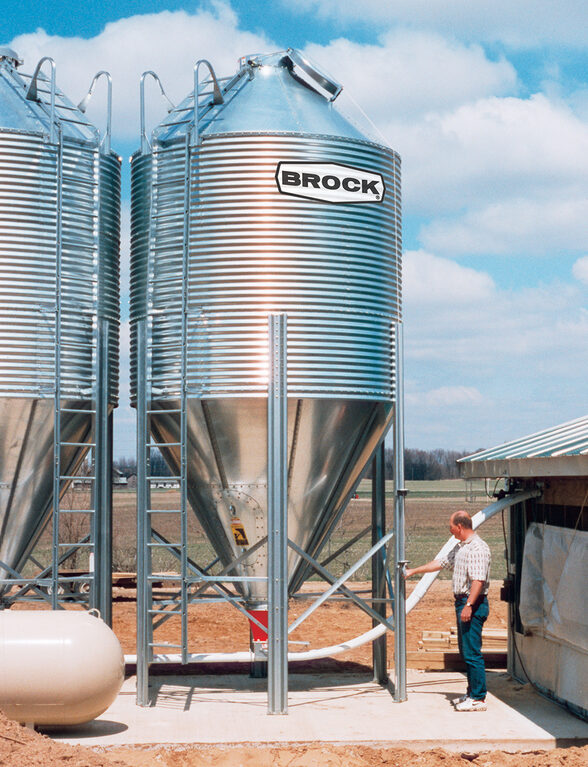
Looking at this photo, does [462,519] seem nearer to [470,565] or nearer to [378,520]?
[470,565]

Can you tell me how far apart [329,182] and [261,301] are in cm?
170

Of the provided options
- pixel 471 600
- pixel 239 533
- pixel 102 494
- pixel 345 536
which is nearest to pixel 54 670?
pixel 239 533

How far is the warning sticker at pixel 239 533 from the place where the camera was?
40.9 feet

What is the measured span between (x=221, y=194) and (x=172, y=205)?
0.71 meters

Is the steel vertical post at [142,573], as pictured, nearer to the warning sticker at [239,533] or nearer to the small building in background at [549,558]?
the warning sticker at [239,533]

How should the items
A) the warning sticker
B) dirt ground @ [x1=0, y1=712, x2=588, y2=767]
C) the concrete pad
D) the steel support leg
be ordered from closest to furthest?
dirt ground @ [x1=0, y1=712, x2=588, y2=767], the concrete pad, the warning sticker, the steel support leg

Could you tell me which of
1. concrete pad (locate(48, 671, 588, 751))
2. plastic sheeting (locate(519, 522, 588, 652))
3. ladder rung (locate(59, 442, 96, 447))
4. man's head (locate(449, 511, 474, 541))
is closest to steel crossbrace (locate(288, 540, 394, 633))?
concrete pad (locate(48, 671, 588, 751))

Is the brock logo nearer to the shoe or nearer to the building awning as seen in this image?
the building awning

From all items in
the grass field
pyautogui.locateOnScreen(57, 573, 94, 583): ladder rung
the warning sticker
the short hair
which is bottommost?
the grass field

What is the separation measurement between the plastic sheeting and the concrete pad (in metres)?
0.92

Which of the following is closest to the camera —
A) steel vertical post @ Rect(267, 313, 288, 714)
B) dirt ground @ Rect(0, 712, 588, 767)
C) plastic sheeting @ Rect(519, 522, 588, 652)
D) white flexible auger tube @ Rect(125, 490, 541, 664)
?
dirt ground @ Rect(0, 712, 588, 767)

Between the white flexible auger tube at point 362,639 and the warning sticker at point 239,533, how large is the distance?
4.29 ft

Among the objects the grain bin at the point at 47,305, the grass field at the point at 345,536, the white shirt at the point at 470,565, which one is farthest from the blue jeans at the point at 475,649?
the grass field at the point at 345,536

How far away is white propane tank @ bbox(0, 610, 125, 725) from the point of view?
33.0 ft
